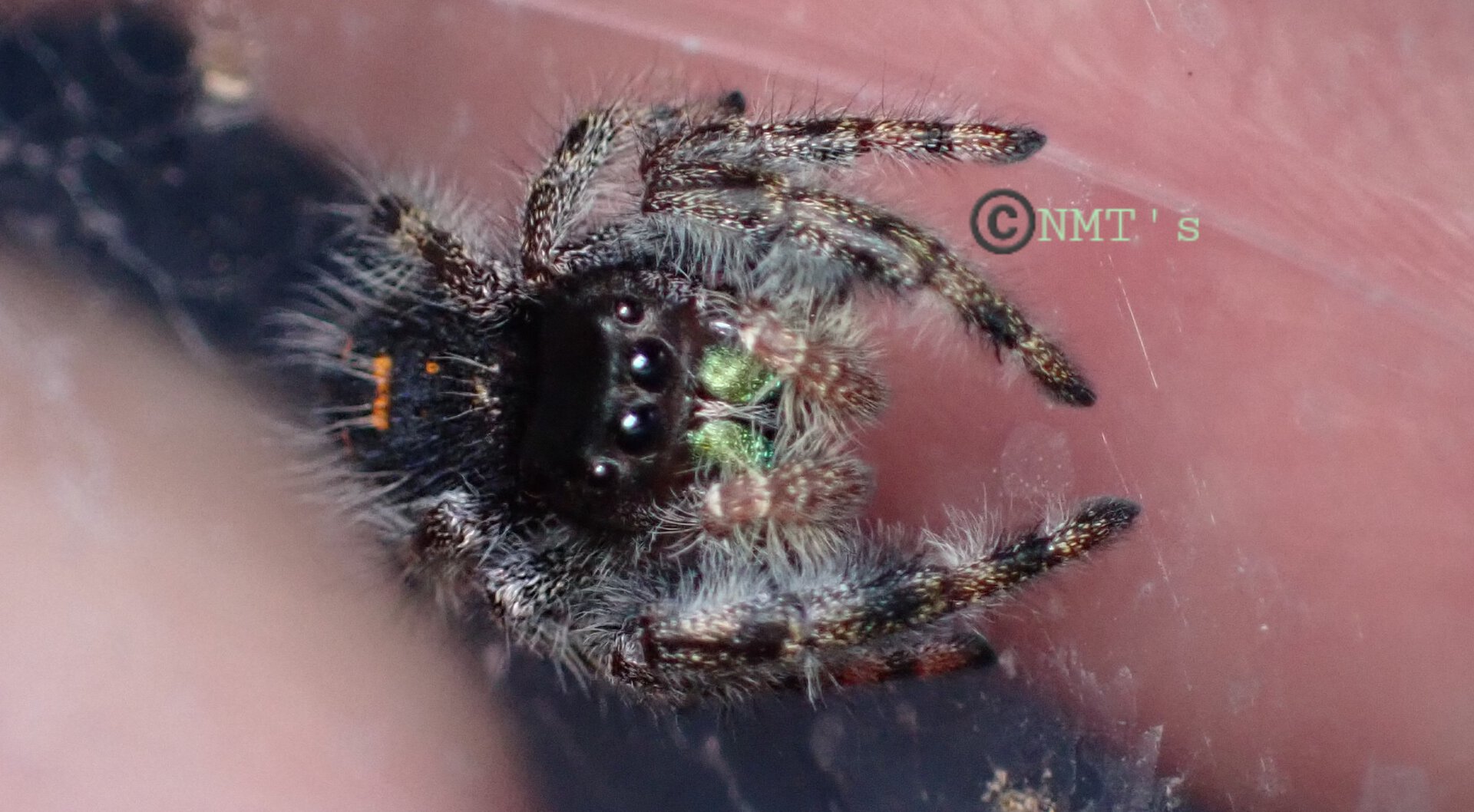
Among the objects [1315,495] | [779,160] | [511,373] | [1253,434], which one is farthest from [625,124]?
[1315,495]

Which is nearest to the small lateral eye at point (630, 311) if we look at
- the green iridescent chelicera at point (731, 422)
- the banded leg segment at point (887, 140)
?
the green iridescent chelicera at point (731, 422)

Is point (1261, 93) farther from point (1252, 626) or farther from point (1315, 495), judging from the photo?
point (1252, 626)

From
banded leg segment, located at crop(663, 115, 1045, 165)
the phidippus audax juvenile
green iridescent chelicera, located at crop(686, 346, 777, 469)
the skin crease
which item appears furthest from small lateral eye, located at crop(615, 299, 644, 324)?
the skin crease

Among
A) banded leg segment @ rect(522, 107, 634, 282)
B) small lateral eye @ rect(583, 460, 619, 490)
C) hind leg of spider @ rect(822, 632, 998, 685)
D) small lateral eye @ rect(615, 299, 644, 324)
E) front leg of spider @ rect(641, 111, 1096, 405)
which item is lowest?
hind leg of spider @ rect(822, 632, 998, 685)

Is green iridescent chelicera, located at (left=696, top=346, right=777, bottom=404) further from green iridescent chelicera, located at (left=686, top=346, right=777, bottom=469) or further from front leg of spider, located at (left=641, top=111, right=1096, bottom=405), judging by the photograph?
front leg of spider, located at (left=641, top=111, right=1096, bottom=405)

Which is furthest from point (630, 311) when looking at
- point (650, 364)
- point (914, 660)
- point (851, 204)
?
point (914, 660)

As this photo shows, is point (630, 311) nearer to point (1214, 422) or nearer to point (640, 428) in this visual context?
point (640, 428)

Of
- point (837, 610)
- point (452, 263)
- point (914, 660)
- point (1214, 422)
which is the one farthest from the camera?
point (1214, 422)
